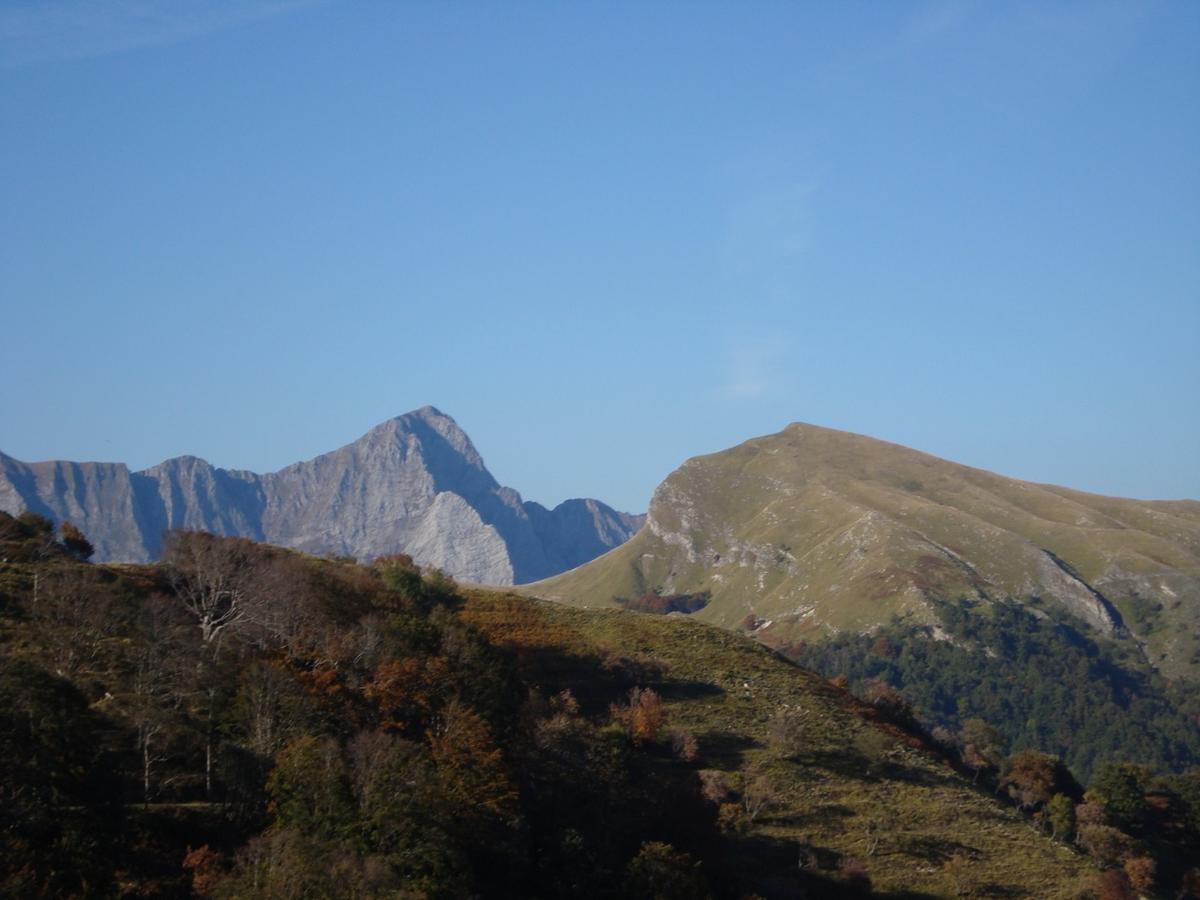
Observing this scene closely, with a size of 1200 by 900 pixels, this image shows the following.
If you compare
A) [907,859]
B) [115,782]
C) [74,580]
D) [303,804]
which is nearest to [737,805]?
[907,859]

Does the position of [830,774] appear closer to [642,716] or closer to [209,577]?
[642,716]

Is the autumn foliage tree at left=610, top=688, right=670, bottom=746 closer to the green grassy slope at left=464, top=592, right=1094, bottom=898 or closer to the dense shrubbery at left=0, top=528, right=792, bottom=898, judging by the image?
the dense shrubbery at left=0, top=528, right=792, bottom=898

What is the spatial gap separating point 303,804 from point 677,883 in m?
16.2

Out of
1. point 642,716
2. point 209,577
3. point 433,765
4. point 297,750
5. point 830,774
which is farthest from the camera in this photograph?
point 830,774

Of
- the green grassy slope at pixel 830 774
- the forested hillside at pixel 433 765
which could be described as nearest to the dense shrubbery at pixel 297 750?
the forested hillside at pixel 433 765

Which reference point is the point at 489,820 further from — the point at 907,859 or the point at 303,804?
the point at 907,859

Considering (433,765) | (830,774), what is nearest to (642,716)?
(830,774)

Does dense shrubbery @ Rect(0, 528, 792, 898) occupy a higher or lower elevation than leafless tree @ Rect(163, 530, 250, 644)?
lower

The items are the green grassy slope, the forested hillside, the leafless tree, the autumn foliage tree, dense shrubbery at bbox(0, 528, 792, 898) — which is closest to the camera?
dense shrubbery at bbox(0, 528, 792, 898)

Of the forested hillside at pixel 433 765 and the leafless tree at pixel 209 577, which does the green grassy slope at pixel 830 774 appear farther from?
the leafless tree at pixel 209 577

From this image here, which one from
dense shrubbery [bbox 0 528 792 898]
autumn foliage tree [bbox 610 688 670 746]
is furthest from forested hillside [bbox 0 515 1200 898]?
autumn foliage tree [bbox 610 688 670 746]

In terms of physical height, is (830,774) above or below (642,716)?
below

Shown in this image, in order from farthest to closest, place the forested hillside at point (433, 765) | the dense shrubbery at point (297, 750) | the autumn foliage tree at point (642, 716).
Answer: the autumn foliage tree at point (642, 716) → the forested hillside at point (433, 765) → the dense shrubbery at point (297, 750)

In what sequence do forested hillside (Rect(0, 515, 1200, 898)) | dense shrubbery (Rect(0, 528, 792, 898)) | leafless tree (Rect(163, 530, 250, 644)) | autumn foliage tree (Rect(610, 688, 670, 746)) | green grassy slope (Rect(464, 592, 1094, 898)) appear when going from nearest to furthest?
dense shrubbery (Rect(0, 528, 792, 898))
forested hillside (Rect(0, 515, 1200, 898))
green grassy slope (Rect(464, 592, 1094, 898))
leafless tree (Rect(163, 530, 250, 644))
autumn foliage tree (Rect(610, 688, 670, 746))
